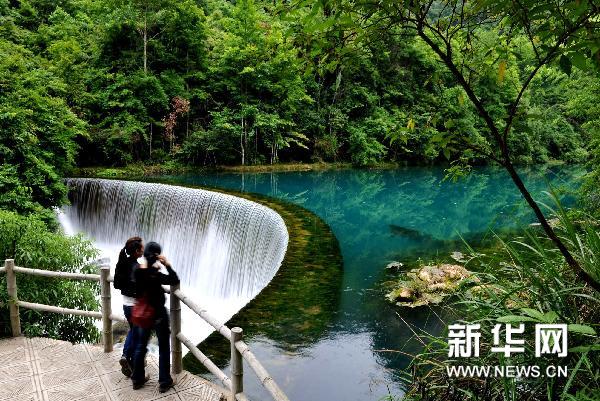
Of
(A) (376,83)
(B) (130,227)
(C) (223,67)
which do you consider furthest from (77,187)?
(A) (376,83)

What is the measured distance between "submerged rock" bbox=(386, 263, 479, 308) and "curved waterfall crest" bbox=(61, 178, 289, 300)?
2159mm

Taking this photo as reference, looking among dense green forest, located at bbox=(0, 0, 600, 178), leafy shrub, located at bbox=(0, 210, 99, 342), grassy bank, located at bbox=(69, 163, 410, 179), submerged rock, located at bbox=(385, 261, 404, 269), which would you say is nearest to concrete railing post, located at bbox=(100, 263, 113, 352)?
leafy shrub, located at bbox=(0, 210, 99, 342)

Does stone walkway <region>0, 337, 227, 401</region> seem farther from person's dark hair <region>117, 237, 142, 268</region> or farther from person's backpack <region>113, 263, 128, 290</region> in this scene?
person's dark hair <region>117, 237, 142, 268</region>

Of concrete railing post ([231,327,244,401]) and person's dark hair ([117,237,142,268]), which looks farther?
person's dark hair ([117,237,142,268])

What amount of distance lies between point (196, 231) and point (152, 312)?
Result: 8411 mm

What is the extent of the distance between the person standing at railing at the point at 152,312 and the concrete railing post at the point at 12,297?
1.86 metres

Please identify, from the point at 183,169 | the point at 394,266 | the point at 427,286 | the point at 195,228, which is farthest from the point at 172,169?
the point at 427,286

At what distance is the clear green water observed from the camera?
15.3ft

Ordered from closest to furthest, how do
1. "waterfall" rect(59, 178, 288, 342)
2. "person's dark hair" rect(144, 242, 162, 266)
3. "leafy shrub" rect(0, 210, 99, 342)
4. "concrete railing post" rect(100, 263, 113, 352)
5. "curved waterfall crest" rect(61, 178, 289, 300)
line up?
"person's dark hair" rect(144, 242, 162, 266) → "concrete railing post" rect(100, 263, 113, 352) → "leafy shrub" rect(0, 210, 99, 342) → "waterfall" rect(59, 178, 288, 342) → "curved waterfall crest" rect(61, 178, 289, 300)

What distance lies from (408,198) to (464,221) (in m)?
3.92

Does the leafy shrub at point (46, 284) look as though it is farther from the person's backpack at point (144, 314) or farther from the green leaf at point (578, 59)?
the green leaf at point (578, 59)

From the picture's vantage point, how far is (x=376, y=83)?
89.7ft

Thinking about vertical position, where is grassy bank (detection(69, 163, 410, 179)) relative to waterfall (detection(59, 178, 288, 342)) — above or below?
above

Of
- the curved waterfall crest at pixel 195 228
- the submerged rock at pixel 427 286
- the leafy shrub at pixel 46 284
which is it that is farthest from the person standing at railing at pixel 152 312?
the curved waterfall crest at pixel 195 228
